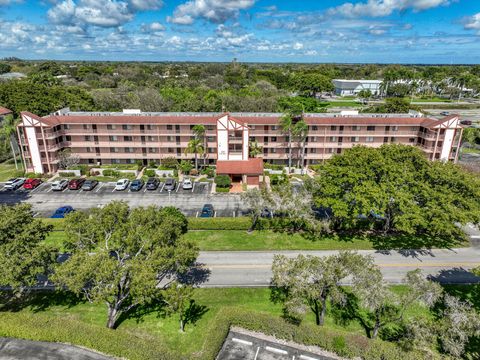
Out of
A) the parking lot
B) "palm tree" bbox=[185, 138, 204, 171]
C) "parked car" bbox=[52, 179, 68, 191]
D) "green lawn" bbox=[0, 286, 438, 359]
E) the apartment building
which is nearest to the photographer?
"green lawn" bbox=[0, 286, 438, 359]

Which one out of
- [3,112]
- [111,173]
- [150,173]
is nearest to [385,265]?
[150,173]

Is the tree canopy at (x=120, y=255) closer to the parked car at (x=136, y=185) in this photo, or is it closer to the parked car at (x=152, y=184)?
the parked car at (x=152, y=184)

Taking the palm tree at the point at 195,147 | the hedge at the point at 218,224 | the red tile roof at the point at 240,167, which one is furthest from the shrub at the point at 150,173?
the hedge at the point at 218,224

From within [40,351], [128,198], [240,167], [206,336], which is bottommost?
[128,198]

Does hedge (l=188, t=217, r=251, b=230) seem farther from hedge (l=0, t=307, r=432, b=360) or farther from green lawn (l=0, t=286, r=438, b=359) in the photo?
hedge (l=0, t=307, r=432, b=360)

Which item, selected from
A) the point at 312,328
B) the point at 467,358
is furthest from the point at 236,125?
the point at 467,358

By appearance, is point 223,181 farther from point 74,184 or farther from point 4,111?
point 4,111

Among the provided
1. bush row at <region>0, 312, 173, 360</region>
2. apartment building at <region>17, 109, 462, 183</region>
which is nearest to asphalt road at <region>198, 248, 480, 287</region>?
bush row at <region>0, 312, 173, 360</region>
